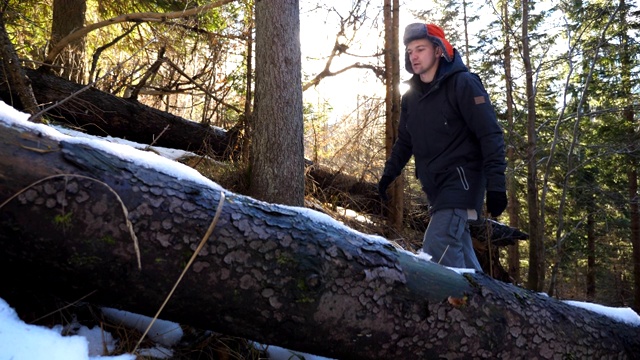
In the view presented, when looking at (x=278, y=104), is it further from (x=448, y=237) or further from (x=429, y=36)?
(x=448, y=237)

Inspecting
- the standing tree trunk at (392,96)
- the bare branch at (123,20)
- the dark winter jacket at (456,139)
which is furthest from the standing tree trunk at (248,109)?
the dark winter jacket at (456,139)

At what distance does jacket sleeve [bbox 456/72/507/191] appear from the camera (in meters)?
2.87

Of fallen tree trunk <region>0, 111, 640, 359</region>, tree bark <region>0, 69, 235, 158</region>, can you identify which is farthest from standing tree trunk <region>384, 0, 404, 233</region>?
fallen tree trunk <region>0, 111, 640, 359</region>

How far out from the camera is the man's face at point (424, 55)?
3266 millimetres

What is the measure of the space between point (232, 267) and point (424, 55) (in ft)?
7.90

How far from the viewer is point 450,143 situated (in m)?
3.16

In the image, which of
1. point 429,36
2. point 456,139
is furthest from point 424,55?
point 456,139

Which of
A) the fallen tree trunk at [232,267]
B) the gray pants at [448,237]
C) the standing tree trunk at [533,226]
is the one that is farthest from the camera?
the standing tree trunk at [533,226]

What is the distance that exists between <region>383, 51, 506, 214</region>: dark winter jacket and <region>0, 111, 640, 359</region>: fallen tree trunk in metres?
1.15

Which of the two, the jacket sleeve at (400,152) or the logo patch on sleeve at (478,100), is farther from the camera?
the jacket sleeve at (400,152)

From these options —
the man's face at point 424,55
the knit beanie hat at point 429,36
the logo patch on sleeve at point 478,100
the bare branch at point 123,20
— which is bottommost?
the logo patch on sleeve at point 478,100

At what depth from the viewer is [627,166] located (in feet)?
46.4

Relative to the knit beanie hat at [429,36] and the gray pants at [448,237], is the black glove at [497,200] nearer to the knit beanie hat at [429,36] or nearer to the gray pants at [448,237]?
the gray pants at [448,237]

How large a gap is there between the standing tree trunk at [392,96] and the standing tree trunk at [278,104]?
2155mm
